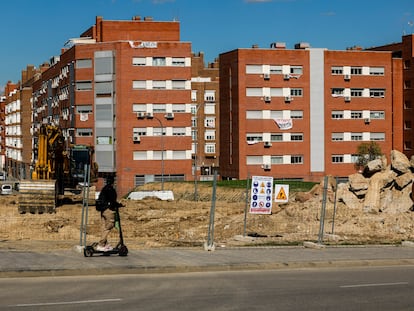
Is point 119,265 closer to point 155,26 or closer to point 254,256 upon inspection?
point 254,256

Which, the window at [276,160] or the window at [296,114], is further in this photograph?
the window at [296,114]

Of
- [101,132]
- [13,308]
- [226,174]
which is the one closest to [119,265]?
[13,308]

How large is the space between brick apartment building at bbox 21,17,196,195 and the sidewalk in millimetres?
57472

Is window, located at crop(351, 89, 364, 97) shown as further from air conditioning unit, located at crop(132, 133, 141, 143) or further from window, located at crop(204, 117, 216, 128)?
window, located at crop(204, 117, 216, 128)

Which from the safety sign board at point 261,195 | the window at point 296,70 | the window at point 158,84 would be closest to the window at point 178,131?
the window at point 158,84

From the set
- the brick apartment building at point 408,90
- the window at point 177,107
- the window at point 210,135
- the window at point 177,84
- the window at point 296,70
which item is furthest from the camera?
the window at point 210,135

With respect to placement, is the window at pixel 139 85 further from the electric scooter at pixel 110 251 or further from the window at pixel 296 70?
the electric scooter at pixel 110 251

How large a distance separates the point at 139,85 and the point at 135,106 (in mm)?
2217

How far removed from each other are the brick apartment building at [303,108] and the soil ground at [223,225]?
39.8 metres

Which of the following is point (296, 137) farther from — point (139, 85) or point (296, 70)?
point (139, 85)

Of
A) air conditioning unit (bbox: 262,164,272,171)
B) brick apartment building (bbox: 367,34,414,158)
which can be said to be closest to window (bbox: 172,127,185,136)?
air conditioning unit (bbox: 262,164,272,171)

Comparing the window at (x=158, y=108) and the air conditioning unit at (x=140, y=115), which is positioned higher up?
the window at (x=158, y=108)

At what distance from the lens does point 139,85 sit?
79.2m

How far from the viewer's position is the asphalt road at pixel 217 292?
12375 mm
